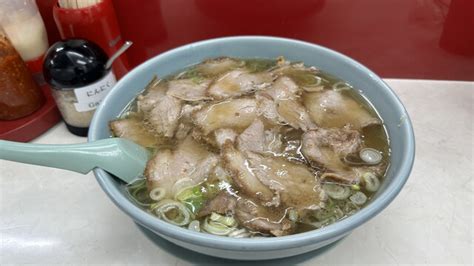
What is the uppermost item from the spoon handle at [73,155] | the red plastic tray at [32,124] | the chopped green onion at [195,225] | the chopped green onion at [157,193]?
the spoon handle at [73,155]

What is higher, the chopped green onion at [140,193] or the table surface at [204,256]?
the chopped green onion at [140,193]

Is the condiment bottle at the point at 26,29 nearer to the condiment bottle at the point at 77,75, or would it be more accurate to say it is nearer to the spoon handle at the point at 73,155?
the condiment bottle at the point at 77,75

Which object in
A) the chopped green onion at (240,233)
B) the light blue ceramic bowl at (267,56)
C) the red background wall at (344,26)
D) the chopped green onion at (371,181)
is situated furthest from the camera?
the red background wall at (344,26)

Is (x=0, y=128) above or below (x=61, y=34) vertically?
below

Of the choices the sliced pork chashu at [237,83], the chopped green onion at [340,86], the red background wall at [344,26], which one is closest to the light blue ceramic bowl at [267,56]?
the chopped green onion at [340,86]

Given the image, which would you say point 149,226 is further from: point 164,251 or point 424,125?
point 424,125

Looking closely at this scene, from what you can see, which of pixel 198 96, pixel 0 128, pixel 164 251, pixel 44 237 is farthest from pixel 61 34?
pixel 164 251

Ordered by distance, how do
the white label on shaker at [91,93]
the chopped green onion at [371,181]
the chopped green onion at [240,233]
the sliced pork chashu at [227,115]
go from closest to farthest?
Answer: 1. the chopped green onion at [240,233]
2. the chopped green onion at [371,181]
3. the sliced pork chashu at [227,115]
4. the white label on shaker at [91,93]

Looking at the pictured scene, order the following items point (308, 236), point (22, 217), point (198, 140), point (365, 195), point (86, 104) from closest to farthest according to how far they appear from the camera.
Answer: point (308, 236) < point (365, 195) < point (198, 140) < point (22, 217) < point (86, 104)
